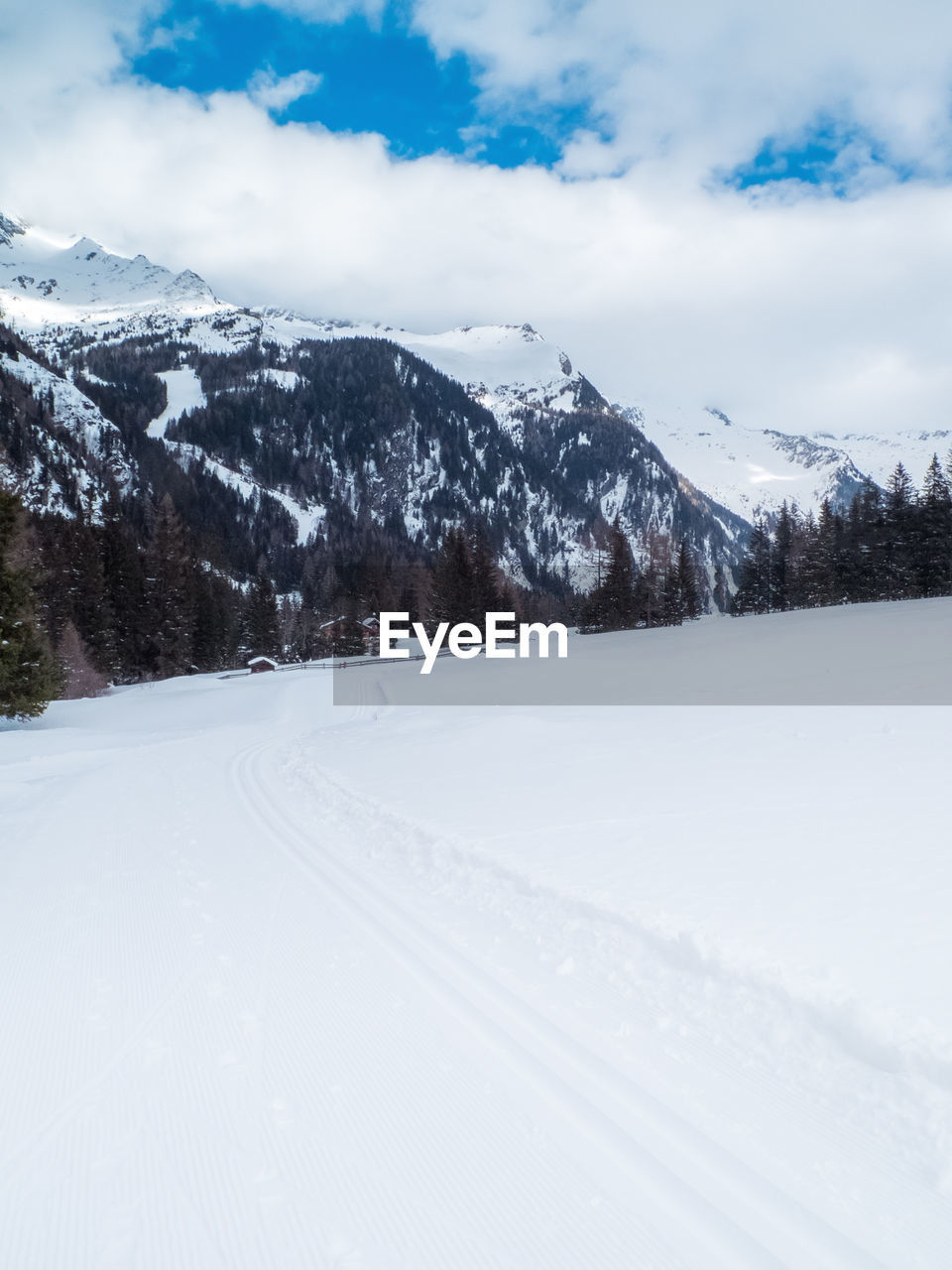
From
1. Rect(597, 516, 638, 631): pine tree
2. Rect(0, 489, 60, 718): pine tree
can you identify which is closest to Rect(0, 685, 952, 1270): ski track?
Rect(0, 489, 60, 718): pine tree

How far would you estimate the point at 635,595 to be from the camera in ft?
187

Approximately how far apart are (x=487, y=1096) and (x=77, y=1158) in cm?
171

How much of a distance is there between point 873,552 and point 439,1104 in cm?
5962

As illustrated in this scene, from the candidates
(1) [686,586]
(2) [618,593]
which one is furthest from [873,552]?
(2) [618,593]

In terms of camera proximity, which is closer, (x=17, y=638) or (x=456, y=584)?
(x=17, y=638)

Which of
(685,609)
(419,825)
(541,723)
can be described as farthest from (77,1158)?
(685,609)

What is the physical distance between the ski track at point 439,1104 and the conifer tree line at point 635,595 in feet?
167

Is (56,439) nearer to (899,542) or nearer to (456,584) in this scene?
(456,584)

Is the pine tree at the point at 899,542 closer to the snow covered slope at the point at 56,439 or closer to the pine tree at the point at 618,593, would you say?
the pine tree at the point at 618,593

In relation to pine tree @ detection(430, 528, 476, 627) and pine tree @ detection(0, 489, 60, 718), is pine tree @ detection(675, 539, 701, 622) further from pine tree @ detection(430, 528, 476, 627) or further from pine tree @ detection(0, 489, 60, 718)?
pine tree @ detection(0, 489, 60, 718)

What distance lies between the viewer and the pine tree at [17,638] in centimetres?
1964

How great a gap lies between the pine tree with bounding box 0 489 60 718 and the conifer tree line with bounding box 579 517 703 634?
138ft

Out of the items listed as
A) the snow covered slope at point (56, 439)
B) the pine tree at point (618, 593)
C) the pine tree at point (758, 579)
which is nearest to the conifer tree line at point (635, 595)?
the pine tree at point (618, 593)

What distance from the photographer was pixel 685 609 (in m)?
59.6
